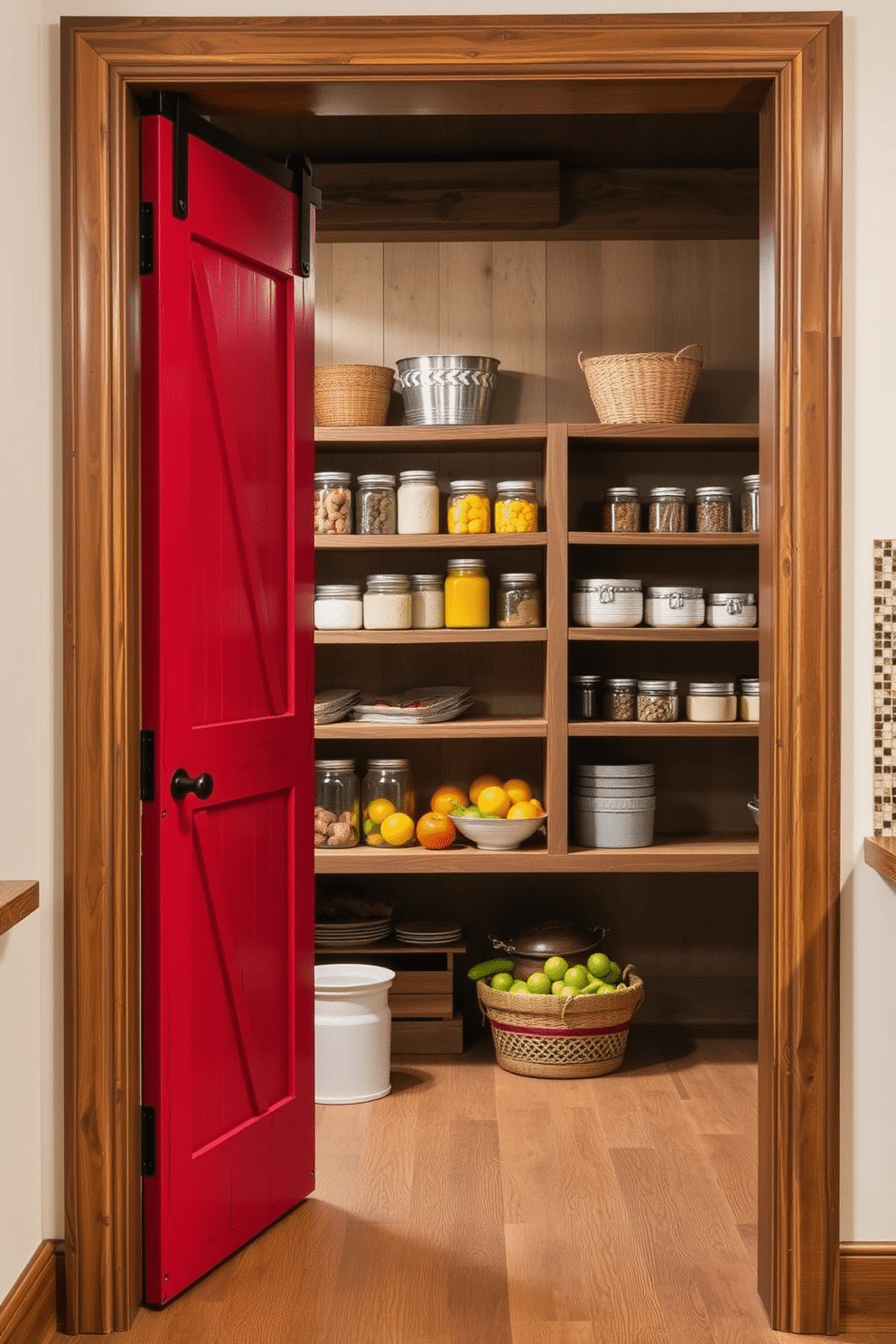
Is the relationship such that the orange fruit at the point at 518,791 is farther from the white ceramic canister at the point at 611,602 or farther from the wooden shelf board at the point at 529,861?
the white ceramic canister at the point at 611,602

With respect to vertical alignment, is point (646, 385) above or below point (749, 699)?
above

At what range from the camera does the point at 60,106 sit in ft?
8.16

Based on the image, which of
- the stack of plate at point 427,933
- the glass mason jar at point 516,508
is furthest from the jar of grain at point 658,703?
the stack of plate at point 427,933

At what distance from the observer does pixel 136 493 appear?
2551 mm

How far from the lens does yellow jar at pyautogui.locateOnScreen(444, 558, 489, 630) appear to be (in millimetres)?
4297

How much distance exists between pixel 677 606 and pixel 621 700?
13.0 inches

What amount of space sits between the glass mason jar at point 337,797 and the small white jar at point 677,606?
41.1 inches

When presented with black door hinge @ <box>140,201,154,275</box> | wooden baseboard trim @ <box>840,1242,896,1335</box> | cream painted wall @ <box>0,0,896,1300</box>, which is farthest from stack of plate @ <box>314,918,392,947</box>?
black door hinge @ <box>140,201,154,275</box>

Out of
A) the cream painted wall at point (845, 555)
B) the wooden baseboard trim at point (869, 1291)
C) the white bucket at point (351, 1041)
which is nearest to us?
the cream painted wall at point (845, 555)

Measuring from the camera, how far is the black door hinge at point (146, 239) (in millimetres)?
Answer: 2537

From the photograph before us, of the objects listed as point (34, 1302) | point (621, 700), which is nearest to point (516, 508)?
point (621, 700)

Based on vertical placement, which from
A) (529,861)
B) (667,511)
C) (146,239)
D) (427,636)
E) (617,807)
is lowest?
(529,861)

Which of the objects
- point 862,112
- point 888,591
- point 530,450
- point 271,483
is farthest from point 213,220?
point 530,450

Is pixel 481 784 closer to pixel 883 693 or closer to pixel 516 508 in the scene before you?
pixel 516 508
